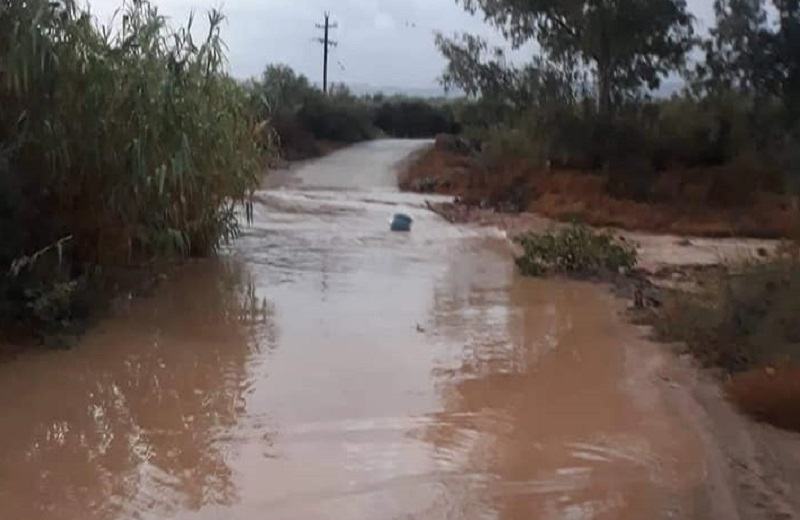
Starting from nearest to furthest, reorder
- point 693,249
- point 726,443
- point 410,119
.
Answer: point 726,443, point 693,249, point 410,119

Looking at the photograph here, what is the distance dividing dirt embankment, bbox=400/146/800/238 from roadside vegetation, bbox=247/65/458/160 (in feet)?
20.3

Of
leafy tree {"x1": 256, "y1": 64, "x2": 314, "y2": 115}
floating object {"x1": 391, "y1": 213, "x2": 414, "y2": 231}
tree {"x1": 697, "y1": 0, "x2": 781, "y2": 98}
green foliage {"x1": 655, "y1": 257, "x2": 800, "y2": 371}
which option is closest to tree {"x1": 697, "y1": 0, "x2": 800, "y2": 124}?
tree {"x1": 697, "y1": 0, "x2": 781, "y2": 98}

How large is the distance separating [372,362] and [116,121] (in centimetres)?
296

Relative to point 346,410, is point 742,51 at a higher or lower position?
higher

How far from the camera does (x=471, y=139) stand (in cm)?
2459

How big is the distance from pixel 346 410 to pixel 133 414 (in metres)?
1.27

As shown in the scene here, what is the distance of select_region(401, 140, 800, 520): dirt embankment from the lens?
5973 mm

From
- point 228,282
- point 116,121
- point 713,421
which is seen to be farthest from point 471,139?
point 713,421

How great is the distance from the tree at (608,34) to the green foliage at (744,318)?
10249 mm

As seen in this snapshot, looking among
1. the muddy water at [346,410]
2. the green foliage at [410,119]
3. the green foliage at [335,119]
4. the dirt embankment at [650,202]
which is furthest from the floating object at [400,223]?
the green foliage at [410,119]

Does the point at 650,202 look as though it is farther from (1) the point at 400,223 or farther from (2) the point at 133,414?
(2) the point at 133,414

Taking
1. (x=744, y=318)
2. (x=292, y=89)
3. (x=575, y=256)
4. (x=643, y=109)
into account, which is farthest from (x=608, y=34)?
(x=292, y=89)

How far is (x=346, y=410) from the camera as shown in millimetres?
7055

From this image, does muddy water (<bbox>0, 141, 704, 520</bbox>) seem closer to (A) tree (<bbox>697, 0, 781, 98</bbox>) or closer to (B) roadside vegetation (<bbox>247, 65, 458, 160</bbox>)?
(A) tree (<bbox>697, 0, 781, 98</bbox>)
